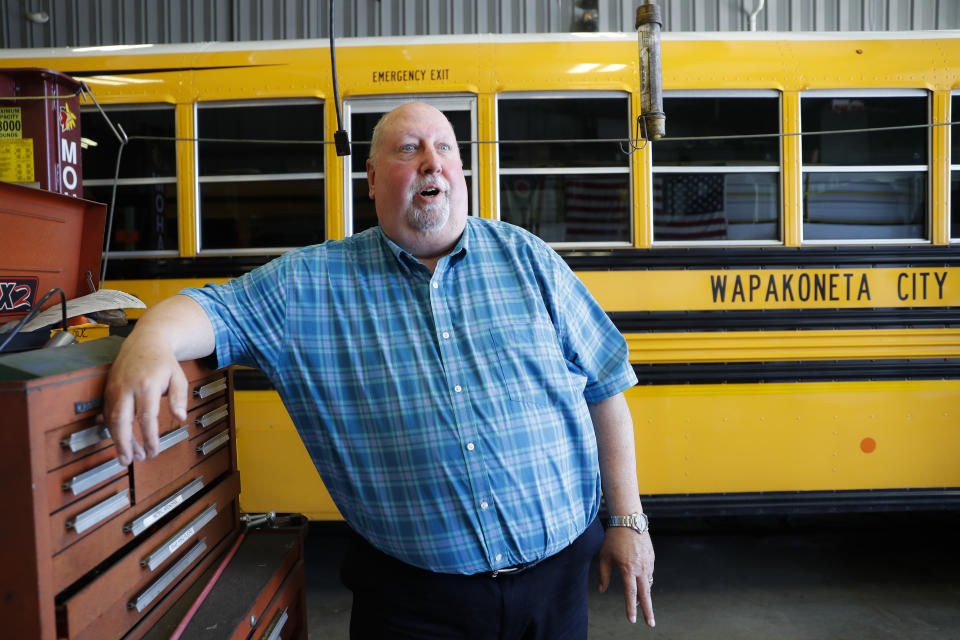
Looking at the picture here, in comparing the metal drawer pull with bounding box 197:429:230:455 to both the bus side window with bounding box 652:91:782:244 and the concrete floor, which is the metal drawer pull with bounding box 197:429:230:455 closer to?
the concrete floor

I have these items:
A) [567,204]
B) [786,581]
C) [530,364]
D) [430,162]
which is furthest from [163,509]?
[786,581]

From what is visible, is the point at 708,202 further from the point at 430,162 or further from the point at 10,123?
the point at 10,123

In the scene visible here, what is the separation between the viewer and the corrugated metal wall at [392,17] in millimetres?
4500

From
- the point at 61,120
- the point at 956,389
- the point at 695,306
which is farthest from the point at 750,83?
the point at 61,120

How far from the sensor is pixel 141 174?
2805 mm

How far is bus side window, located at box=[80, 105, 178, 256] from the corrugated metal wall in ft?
6.72

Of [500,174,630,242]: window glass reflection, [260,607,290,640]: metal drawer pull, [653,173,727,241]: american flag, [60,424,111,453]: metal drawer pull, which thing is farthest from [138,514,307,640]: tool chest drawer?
[653,173,727,241]: american flag

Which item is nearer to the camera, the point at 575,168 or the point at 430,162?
the point at 430,162

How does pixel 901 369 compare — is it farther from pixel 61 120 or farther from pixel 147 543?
pixel 61 120

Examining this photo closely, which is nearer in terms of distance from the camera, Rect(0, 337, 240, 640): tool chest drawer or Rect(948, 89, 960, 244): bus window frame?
Rect(0, 337, 240, 640): tool chest drawer

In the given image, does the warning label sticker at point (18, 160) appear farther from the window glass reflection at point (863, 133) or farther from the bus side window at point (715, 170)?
the window glass reflection at point (863, 133)

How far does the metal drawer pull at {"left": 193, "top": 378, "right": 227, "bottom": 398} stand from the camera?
1369 mm

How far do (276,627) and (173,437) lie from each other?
516 millimetres

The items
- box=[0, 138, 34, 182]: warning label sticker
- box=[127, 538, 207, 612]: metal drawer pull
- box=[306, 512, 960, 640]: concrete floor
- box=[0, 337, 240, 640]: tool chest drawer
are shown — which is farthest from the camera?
box=[306, 512, 960, 640]: concrete floor
